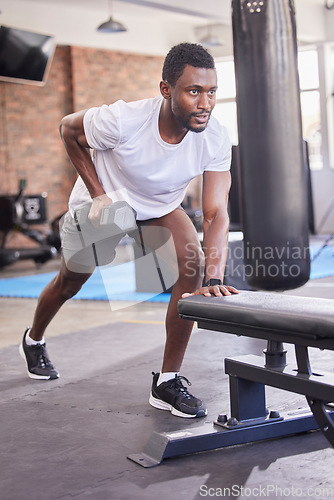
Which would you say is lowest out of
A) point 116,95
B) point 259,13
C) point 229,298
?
point 229,298

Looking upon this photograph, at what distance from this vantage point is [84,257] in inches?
90.8

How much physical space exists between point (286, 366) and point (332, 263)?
4.80m

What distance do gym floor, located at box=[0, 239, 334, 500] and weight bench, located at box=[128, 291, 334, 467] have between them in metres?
0.04

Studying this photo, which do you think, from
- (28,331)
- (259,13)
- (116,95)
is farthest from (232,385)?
(116,95)

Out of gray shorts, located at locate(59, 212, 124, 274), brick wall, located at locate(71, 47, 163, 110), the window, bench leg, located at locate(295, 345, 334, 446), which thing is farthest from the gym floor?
the window

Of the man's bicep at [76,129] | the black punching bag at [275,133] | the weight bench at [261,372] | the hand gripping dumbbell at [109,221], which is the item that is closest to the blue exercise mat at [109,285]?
the black punching bag at [275,133]

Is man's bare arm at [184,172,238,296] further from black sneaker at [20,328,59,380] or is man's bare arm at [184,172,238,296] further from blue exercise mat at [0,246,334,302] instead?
blue exercise mat at [0,246,334,302]

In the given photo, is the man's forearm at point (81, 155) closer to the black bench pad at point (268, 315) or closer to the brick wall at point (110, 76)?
the black bench pad at point (268, 315)

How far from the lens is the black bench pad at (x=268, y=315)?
1396mm

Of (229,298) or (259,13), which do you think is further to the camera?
(259,13)

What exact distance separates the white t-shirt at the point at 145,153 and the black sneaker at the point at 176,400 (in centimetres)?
56

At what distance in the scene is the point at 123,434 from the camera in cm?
192

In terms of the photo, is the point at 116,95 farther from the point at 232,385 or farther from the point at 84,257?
the point at 232,385

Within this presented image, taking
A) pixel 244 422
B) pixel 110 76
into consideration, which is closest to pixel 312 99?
pixel 110 76
